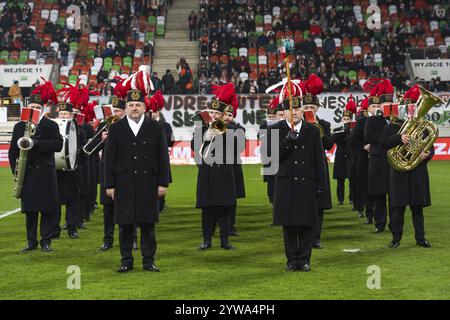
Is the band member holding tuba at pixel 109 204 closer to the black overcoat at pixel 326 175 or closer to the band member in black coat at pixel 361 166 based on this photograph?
the black overcoat at pixel 326 175

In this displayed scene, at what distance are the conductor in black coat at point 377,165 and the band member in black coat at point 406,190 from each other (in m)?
0.90

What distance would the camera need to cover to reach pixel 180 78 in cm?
3328

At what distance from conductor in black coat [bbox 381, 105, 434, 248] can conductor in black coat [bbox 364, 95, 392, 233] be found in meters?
0.96

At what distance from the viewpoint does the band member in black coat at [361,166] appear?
549 inches

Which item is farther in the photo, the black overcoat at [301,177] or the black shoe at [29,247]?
the black shoe at [29,247]

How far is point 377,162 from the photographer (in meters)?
13.1

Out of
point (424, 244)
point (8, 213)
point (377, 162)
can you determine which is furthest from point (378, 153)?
point (8, 213)

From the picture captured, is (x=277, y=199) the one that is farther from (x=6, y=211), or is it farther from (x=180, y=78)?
(x=180, y=78)

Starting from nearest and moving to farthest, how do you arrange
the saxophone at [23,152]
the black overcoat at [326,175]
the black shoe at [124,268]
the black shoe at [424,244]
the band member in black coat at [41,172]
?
the black shoe at [124,268] < the black overcoat at [326,175] < the saxophone at [23,152] < the band member in black coat at [41,172] < the black shoe at [424,244]

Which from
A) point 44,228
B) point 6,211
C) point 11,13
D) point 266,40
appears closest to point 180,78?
point 266,40

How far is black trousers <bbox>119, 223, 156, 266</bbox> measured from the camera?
9.66m

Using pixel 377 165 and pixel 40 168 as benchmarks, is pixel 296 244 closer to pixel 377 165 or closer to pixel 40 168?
pixel 40 168

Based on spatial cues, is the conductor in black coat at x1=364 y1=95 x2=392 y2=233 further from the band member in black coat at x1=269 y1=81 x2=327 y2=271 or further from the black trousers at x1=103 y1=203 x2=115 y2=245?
the black trousers at x1=103 y1=203 x2=115 y2=245

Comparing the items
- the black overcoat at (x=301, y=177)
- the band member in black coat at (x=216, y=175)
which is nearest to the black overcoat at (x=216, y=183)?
the band member in black coat at (x=216, y=175)
